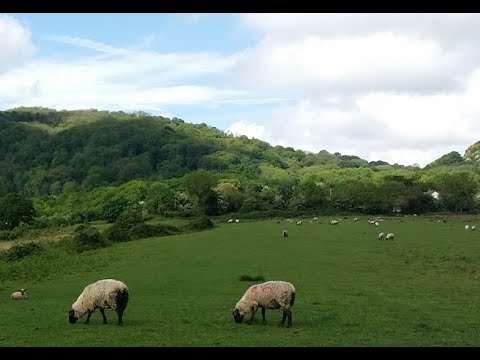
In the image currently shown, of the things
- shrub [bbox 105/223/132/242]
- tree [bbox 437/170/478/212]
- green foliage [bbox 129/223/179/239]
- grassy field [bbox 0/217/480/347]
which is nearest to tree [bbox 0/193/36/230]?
green foliage [bbox 129/223/179/239]

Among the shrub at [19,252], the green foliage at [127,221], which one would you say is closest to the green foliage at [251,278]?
the shrub at [19,252]

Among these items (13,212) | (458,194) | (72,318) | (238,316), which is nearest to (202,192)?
(13,212)

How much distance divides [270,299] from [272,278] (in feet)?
63.2

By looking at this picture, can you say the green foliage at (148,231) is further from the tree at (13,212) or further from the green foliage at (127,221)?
the tree at (13,212)

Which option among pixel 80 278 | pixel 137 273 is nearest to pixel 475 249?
pixel 137 273

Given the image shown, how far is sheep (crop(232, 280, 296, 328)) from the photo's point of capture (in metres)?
22.1

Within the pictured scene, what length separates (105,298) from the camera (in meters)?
22.2

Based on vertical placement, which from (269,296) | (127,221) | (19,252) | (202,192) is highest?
(202,192)

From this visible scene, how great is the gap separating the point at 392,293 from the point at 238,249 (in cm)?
2961

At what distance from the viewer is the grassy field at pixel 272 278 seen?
67.9 ft

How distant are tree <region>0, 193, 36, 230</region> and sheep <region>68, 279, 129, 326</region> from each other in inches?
3978

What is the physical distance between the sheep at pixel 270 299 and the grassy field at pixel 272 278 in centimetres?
66

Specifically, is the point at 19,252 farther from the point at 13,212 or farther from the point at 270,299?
the point at 13,212
